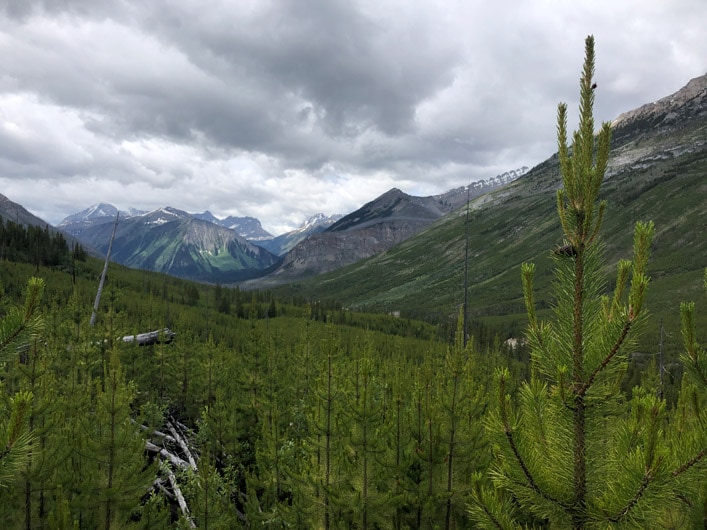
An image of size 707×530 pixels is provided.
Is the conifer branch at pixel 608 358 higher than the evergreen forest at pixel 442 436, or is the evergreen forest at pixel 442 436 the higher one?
the conifer branch at pixel 608 358

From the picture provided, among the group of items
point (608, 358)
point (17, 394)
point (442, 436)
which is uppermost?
point (608, 358)

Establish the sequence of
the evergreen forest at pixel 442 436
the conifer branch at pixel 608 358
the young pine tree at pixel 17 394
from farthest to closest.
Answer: the young pine tree at pixel 17 394 → the evergreen forest at pixel 442 436 → the conifer branch at pixel 608 358

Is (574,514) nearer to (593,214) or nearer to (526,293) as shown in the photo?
(526,293)

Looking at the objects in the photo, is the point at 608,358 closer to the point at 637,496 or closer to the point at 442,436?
the point at 637,496

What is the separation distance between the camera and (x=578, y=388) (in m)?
2.85

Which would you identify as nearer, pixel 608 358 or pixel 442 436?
pixel 608 358

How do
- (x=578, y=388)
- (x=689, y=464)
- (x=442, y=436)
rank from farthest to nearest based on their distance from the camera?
1. (x=442, y=436)
2. (x=578, y=388)
3. (x=689, y=464)

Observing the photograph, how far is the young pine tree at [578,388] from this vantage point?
2.71 meters

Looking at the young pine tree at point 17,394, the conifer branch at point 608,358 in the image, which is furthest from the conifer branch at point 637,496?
the young pine tree at point 17,394

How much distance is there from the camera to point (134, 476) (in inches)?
299

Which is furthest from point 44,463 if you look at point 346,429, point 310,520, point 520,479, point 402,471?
point 520,479

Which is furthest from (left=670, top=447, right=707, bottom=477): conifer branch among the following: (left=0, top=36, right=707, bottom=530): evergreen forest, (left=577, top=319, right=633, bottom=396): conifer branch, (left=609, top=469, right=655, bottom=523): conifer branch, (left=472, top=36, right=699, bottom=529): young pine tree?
(left=577, top=319, right=633, bottom=396): conifer branch

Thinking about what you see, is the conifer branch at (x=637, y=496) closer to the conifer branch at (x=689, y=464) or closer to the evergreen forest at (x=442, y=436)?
the evergreen forest at (x=442, y=436)

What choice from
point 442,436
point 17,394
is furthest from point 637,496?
point 442,436
